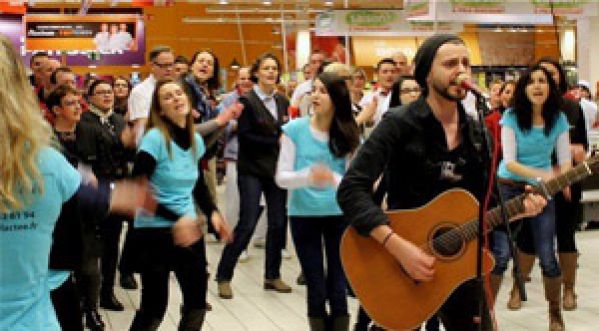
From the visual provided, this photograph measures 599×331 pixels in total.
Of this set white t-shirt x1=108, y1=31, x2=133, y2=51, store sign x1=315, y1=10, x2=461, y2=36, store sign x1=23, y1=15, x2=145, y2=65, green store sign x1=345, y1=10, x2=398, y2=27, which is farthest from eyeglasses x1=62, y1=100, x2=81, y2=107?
white t-shirt x1=108, y1=31, x2=133, y2=51

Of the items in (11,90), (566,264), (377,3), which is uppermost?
(377,3)

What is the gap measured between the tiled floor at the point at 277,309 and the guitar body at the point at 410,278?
2412 mm

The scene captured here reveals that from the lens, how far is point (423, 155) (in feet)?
10.6

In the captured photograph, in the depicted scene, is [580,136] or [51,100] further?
[580,136]

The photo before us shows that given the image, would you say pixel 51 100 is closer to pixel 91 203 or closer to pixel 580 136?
pixel 91 203

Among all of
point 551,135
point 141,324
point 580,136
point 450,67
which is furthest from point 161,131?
point 580,136

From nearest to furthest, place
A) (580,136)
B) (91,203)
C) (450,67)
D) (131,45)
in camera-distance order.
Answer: (91,203), (450,67), (580,136), (131,45)

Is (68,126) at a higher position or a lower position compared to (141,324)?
higher

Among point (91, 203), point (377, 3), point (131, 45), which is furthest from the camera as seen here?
point (377, 3)

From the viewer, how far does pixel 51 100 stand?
5359 mm

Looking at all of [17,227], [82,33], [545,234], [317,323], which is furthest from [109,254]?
[82,33]

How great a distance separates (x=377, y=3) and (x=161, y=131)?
2211 cm

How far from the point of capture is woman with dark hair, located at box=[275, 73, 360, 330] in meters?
4.48

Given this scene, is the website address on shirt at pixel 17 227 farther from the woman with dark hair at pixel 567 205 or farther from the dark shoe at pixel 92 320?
the woman with dark hair at pixel 567 205
